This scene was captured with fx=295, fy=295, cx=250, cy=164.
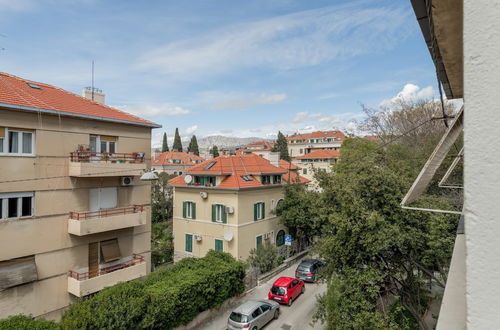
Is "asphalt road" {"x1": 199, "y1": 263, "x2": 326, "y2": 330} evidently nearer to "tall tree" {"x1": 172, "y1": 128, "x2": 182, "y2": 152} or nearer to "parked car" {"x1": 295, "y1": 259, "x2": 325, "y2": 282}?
"parked car" {"x1": 295, "y1": 259, "x2": 325, "y2": 282}

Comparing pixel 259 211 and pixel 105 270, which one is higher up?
pixel 259 211

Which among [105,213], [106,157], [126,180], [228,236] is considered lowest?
[228,236]

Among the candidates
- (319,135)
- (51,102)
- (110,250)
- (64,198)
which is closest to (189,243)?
(110,250)

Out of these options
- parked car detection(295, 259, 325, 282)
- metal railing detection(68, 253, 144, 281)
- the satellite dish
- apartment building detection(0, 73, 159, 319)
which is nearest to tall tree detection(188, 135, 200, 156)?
the satellite dish

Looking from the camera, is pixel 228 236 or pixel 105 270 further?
pixel 228 236

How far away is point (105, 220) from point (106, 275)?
2445 millimetres

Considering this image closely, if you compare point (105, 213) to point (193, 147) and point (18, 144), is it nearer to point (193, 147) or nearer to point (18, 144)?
point (18, 144)

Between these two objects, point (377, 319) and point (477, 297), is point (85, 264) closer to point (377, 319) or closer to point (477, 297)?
point (377, 319)

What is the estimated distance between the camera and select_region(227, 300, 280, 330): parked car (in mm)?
12914

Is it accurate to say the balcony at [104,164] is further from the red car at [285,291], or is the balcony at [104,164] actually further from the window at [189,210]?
the window at [189,210]

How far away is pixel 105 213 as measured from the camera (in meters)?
13.7

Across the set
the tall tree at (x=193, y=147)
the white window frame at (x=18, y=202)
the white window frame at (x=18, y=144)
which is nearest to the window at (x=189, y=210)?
the white window frame at (x=18, y=202)

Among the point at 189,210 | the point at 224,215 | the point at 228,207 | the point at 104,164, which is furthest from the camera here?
the point at 189,210

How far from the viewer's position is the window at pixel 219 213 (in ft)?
74.4
